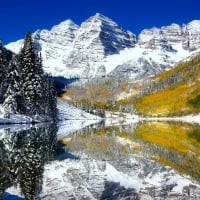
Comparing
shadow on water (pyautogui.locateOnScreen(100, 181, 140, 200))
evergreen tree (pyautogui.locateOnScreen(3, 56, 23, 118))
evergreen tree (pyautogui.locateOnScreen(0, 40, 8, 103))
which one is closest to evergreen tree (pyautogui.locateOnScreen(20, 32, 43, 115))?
evergreen tree (pyautogui.locateOnScreen(0, 40, 8, 103))

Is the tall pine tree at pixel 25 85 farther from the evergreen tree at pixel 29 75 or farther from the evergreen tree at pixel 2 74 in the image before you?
the evergreen tree at pixel 2 74

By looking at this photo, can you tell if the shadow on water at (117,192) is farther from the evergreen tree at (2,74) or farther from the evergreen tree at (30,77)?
the evergreen tree at (30,77)

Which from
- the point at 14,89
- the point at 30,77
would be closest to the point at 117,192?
the point at 14,89

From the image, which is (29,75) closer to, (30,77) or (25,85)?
(30,77)

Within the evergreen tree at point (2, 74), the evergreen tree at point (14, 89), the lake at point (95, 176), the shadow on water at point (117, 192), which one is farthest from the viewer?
the evergreen tree at point (2, 74)

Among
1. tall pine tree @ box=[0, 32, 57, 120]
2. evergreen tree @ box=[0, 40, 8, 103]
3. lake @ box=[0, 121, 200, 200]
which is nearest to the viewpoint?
lake @ box=[0, 121, 200, 200]

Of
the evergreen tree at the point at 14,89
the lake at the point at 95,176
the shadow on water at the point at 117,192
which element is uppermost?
the evergreen tree at the point at 14,89

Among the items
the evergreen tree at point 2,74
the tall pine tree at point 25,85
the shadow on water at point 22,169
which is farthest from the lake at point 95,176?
the evergreen tree at point 2,74

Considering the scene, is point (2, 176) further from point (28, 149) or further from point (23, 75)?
point (23, 75)

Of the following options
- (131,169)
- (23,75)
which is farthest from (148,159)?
(23,75)

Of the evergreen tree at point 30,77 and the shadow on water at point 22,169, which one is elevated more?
the evergreen tree at point 30,77

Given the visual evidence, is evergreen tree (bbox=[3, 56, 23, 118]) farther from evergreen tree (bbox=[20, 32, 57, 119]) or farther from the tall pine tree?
evergreen tree (bbox=[20, 32, 57, 119])

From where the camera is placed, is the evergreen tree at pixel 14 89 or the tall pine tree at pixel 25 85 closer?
the evergreen tree at pixel 14 89

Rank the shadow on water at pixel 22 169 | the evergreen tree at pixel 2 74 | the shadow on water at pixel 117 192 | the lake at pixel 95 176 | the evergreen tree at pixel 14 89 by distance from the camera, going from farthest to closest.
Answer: the evergreen tree at pixel 2 74 → the evergreen tree at pixel 14 89 → the lake at pixel 95 176 → the shadow on water at pixel 22 169 → the shadow on water at pixel 117 192
